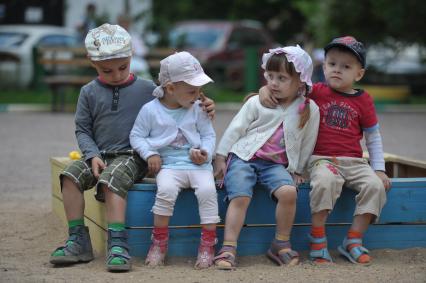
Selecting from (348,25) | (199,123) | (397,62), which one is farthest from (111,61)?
(397,62)

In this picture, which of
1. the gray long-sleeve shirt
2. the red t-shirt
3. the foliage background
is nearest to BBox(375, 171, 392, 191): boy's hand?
Result: the red t-shirt

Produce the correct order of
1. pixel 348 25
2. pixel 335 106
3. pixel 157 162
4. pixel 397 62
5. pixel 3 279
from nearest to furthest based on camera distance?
1. pixel 3 279
2. pixel 157 162
3. pixel 335 106
4. pixel 348 25
5. pixel 397 62

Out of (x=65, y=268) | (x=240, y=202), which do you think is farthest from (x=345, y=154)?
(x=65, y=268)

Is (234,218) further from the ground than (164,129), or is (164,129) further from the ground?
(164,129)

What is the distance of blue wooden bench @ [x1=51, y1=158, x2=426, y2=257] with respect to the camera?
16.1 feet

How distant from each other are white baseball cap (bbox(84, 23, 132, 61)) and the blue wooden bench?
78 cm

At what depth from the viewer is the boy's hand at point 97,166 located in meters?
4.96

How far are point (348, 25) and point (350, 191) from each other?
1655 centimetres

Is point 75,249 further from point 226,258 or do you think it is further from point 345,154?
point 345,154

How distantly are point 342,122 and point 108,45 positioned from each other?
4.69 ft

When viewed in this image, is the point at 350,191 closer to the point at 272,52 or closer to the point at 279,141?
the point at 279,141

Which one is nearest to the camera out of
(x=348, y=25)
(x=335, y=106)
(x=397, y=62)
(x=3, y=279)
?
(x=3, y=279)

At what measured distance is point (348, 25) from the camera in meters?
21.2

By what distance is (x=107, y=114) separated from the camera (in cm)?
519
